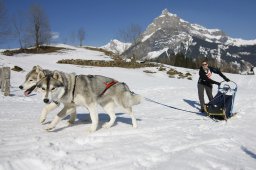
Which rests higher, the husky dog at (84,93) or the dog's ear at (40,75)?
the dog's ear at (40,75)

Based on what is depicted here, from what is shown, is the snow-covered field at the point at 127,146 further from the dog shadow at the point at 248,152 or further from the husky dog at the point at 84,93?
the husky dog at the point at 84,93

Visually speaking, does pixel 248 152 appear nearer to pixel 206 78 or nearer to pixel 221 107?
pixel 221 107

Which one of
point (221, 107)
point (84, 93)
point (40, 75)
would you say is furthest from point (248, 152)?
point (40, 75)

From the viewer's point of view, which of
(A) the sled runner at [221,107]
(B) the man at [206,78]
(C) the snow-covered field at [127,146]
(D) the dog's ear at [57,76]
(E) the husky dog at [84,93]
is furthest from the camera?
(B) the man at [206,78]

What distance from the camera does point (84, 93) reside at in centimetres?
636

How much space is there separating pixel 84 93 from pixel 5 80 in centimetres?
847

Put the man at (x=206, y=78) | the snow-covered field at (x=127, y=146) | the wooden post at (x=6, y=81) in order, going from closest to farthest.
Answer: the snow-covered field at (x=127, y=146) < the man at (x=206, y=78) < the wooden post at (x=6, y=81)

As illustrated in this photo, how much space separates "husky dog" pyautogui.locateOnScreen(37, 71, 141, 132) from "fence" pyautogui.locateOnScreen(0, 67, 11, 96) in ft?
24.9

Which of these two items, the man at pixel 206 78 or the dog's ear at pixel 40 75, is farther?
the man at pixel 206 78

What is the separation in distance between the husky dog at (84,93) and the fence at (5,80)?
759cm

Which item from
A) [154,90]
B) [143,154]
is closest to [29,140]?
[143,154]

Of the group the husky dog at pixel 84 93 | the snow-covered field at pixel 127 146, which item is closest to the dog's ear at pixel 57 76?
the husky dog at pixel 84 93

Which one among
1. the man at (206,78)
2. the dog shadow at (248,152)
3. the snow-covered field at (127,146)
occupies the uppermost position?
the man at (206,78)

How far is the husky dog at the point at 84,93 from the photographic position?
18.6 ft
